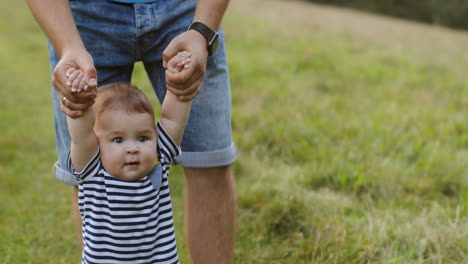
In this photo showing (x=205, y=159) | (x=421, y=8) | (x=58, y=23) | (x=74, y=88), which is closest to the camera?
(x=74, y=88)

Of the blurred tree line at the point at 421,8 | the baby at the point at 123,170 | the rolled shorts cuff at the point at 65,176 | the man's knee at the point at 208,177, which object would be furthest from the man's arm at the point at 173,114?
the blurred tree line at the point at 421,8

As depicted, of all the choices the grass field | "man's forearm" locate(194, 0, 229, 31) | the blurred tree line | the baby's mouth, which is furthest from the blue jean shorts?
the blurred tree line

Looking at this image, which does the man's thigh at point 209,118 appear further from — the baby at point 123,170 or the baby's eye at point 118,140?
the baby's eye at point 118,140

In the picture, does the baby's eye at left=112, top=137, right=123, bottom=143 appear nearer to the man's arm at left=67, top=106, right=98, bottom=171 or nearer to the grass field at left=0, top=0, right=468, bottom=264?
the man's arm at left=67, top=106, right=98, bottom=171

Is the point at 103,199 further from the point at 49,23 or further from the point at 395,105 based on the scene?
the point at 395,105

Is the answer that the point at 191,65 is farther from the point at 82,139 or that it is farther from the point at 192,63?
the point at 82,139

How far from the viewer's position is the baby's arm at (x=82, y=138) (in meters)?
1.64

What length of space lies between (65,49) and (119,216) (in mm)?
495

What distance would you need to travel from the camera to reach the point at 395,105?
502cm

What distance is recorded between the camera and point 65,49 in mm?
1713

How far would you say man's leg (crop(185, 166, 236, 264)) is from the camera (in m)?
2.15

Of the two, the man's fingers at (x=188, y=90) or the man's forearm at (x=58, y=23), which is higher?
the man's forearm at (x=58, y=23)

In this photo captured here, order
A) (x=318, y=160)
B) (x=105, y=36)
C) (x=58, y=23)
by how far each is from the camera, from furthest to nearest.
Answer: (x=318, y=160), (x=105, y=36), (x=58, y=23)

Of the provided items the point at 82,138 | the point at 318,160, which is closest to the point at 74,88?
the point at 82,138
